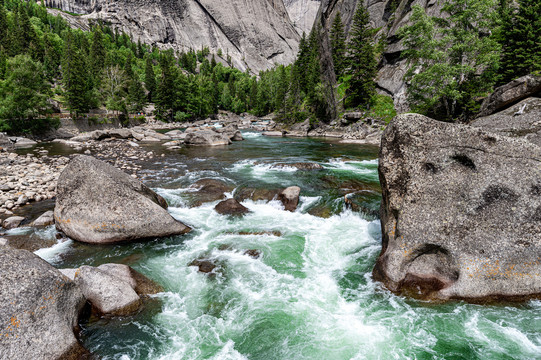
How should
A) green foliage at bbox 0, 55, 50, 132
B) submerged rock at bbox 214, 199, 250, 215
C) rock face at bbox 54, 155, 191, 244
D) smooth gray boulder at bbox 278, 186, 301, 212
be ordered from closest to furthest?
rock face at bbox 54, 155, 191, 244, submerged rock at bbox 214, 199, 250, 215, smooth gray boulder at bbox 278, 186, 301, 212, green foliage at bbox 0, 55, 50, 132

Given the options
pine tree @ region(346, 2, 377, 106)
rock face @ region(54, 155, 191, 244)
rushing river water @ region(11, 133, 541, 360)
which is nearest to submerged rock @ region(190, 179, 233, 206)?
rushing river water @ region(11, 133, 541, 360)

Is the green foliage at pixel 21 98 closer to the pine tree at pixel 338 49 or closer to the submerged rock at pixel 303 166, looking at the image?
the submerged rock at pixel 303 166

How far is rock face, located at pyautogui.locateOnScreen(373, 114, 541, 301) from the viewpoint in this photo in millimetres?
6723

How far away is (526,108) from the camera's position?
16359mm

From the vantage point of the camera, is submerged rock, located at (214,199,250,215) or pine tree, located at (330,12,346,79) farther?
pine tree, located at (330,12,346,79)

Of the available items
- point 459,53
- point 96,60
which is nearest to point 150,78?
point 96,60

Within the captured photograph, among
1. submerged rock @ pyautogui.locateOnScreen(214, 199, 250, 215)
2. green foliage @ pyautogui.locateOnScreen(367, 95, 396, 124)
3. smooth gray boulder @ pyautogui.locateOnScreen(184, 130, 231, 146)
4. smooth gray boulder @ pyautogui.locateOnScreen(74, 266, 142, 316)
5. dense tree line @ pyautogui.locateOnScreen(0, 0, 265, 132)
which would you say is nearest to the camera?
smooth gray boulder @ pyautogui.locateOnScreen(74, 266, 142, 316)

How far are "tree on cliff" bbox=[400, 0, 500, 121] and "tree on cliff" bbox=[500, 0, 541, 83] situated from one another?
6.49ft

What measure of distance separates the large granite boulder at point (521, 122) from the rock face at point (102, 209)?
591 inches

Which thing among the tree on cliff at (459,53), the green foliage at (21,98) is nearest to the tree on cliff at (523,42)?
the tree on cliff at (459,53)

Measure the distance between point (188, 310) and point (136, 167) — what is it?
764 inches

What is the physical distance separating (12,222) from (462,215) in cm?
1793

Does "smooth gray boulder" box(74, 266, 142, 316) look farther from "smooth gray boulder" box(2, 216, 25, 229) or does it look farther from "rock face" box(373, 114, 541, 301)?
"smooth gray boulder" box(2, 216, 25, 229)

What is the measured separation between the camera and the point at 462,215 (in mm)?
7184
